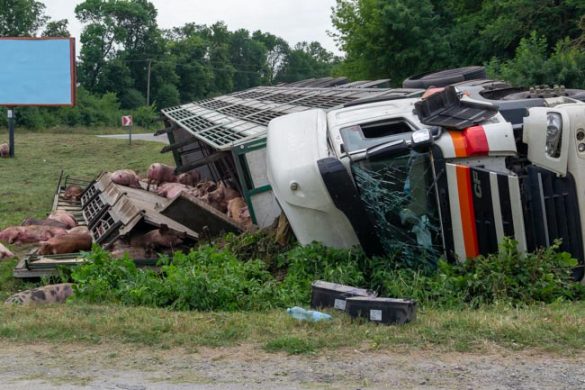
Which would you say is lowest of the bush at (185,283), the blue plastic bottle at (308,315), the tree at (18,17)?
the blue plastic bottle at (308,315)

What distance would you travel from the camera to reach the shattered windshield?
25.1 feet

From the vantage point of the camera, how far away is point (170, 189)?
1448 centimetres

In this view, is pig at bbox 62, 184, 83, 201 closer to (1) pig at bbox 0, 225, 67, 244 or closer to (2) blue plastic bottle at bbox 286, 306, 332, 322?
(1) pig at bbox 0, 225, 67, 244

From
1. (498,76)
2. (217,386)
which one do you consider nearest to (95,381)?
(217,386)

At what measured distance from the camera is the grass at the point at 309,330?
5.45 metres

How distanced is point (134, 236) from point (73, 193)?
289 inches

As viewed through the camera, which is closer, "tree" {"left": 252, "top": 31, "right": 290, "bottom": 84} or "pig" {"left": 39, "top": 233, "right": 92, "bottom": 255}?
"pig" {"left": 39, "top": 233, "right": 92, "bottom": 255}

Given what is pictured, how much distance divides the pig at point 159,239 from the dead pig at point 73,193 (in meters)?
7.17

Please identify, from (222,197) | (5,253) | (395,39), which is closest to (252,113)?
(222,197)

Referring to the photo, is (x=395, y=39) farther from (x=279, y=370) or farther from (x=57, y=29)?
(x=57, y=29)

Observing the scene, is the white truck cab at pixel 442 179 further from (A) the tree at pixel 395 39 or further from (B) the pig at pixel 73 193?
(A) the tree at pixel 395 39

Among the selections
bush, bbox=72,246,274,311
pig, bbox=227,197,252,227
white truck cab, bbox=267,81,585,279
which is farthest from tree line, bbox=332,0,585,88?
bush, bbox=72,246,274,311

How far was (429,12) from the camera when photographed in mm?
28500

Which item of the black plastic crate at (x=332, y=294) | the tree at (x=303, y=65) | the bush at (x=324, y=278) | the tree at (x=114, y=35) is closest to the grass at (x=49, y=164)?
the bush at (x=324, y=278)
